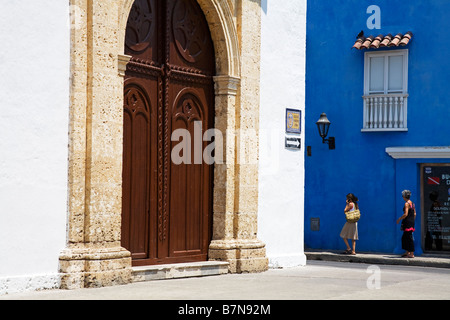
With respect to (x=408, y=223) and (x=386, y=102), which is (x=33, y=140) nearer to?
(x=408, y=223)

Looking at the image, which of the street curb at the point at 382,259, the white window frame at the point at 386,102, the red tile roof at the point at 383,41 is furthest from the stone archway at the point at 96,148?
the white window frame at the point at 386,102

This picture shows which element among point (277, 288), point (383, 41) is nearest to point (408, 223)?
point (383, 41)

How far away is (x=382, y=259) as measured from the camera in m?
17.8

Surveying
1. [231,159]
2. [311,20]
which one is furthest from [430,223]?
[231,159]

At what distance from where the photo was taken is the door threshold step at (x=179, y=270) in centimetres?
1034

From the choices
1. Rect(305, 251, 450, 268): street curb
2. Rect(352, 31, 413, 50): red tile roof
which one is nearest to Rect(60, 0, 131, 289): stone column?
Rect(305, 251, 450, 268): street curb

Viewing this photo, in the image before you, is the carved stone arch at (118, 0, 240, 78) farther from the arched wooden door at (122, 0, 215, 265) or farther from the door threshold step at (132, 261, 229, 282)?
the door threshold step at (132, 261, 229, 282)

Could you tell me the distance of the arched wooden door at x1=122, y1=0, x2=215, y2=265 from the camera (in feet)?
35.2

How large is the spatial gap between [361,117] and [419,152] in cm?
178

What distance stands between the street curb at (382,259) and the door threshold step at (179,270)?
686cm

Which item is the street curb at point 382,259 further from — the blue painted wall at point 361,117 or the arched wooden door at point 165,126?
the arched wooden door at point 165,126

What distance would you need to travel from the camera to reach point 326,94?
20.8m
